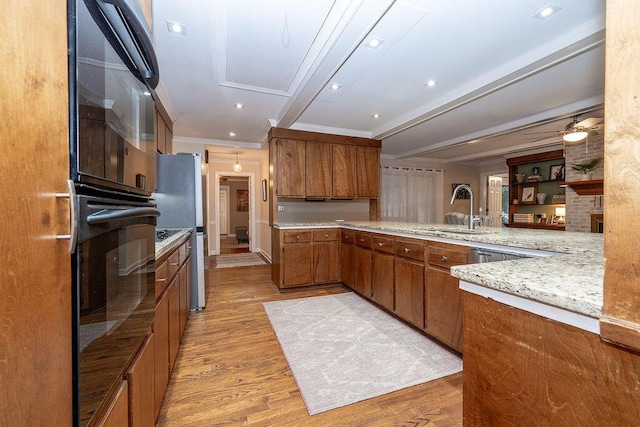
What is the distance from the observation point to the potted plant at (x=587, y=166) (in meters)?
4.58

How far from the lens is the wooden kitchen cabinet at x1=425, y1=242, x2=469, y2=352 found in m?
2.08

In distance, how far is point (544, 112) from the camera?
3.75m

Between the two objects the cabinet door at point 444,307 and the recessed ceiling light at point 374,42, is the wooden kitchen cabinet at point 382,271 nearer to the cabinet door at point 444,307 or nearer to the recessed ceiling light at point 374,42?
the cabinet door at point 444,307

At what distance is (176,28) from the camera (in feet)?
6.79

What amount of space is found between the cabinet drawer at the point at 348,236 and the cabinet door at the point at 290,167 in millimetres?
940

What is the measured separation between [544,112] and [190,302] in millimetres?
5038

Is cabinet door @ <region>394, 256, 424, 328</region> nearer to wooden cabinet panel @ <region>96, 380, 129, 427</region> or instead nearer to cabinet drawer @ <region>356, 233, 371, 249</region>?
cabinet drawer @ <region>356, 233, 371, 249</region>

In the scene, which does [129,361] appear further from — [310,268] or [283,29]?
[310,268]

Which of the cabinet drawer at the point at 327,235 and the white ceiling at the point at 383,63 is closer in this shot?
the white ceiling at the point at 383,63

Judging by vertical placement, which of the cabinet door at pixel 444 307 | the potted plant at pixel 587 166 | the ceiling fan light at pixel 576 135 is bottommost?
Answer: the cabinet door at pixel 444 307

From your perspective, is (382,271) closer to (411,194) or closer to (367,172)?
(367,172)

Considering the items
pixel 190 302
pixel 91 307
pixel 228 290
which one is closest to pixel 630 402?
pixel 91 307

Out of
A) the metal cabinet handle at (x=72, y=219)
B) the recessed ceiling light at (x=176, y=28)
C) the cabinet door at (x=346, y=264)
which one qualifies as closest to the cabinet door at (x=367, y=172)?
the cabinet door at (x=346, y=264)

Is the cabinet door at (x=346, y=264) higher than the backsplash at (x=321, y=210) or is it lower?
lower
